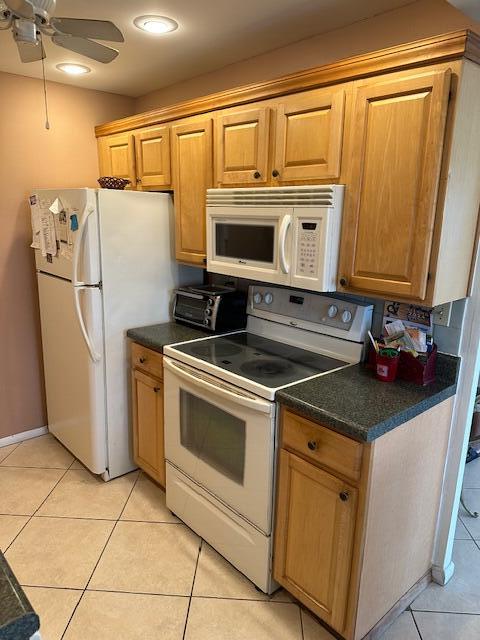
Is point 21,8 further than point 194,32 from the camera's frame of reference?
No

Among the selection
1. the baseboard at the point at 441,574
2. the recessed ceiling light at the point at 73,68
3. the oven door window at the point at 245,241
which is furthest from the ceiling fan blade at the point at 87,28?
the baseboard at the point at 441,574

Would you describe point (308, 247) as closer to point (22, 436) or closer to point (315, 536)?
point (315, 536)

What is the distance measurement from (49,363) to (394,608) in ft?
7.74

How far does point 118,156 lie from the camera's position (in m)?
2.98

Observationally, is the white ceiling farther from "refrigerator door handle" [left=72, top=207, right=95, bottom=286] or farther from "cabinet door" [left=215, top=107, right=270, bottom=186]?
"refrigerator door handle" [left=72, top=207, right=95, bottom=286]

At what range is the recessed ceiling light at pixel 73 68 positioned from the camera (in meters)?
2.58

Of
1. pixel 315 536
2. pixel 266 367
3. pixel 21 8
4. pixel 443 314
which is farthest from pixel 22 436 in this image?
pixel 443 314

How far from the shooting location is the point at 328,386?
176cm

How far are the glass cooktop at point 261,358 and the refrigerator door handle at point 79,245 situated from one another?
2.19 feet

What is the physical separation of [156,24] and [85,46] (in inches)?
20.5

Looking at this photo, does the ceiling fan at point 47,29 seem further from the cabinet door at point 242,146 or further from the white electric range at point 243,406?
the white electric range at point 243,406

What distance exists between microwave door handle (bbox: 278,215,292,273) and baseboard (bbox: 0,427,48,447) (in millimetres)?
2276

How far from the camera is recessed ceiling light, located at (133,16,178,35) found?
197 centimetres

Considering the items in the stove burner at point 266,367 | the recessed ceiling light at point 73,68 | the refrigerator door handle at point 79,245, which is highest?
the recessed ceiling light at point 73,68
